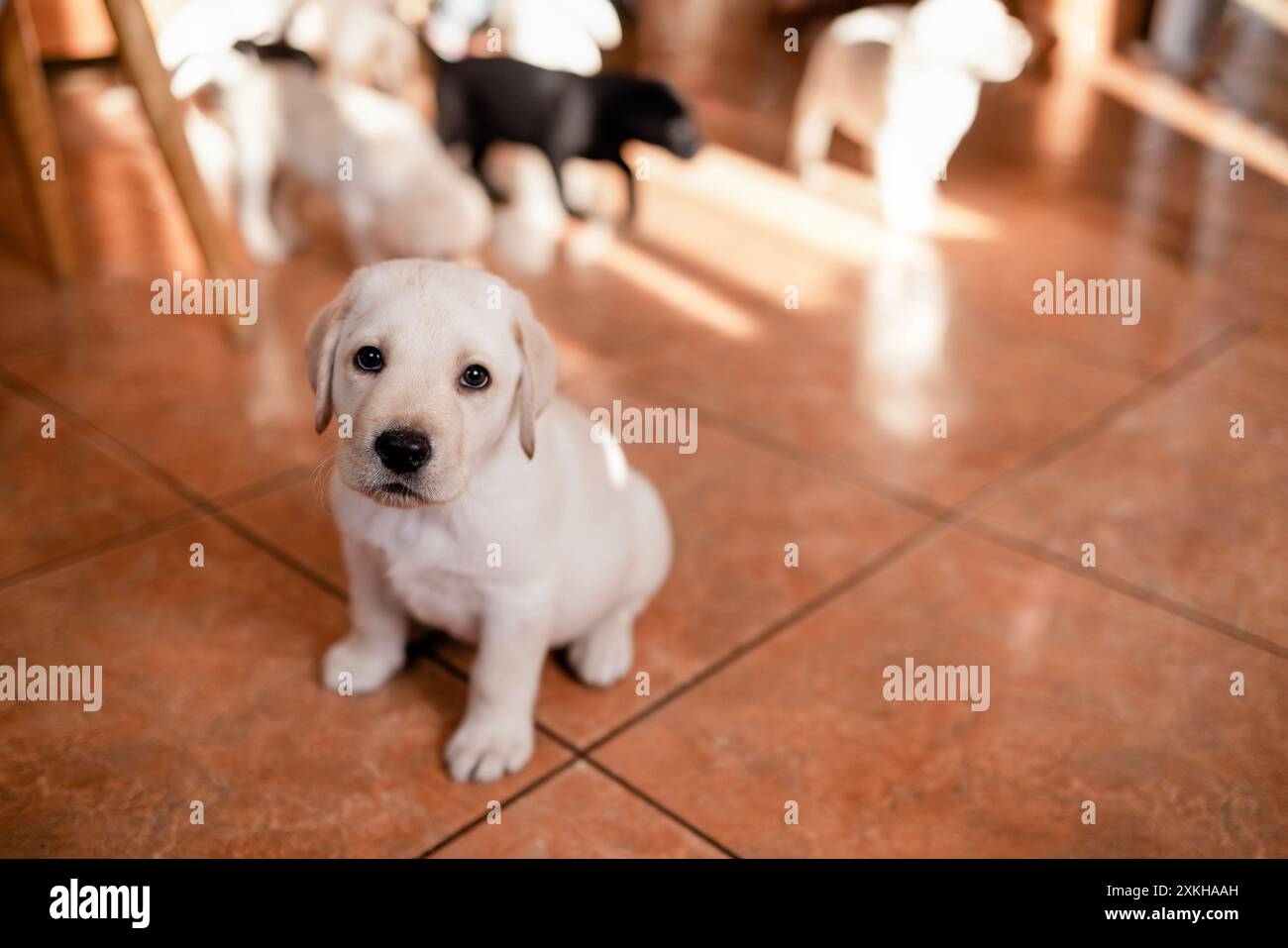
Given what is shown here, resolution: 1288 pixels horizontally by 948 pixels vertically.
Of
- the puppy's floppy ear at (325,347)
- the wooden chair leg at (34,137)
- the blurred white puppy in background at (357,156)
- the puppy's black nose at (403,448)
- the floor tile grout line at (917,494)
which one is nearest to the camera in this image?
the puppy's black nose at (403,448)

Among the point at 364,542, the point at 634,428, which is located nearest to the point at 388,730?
the point at 364,542

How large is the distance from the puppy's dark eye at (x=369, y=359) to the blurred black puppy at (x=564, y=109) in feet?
6.90

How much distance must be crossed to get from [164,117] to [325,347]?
136 cm

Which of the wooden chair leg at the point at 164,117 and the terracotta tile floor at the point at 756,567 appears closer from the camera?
the terracotta tile floor at the point at 756,567

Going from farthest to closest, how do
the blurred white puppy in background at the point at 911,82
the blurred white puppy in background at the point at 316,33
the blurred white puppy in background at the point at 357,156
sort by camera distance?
the blurred white puppy in background at the point at 911,82
the blurred white puppy in background at the point at 316,33
the blurred white puppy in background at the point at 357,156

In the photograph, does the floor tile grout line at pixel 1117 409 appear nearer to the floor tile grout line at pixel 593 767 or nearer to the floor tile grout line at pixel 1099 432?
the floor tile grout line at pixel 1099 432

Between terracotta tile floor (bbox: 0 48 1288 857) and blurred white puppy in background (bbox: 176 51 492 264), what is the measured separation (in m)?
0.23

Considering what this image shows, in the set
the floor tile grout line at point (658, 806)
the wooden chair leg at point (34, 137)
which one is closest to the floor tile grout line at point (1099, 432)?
the floor tile grout line at point (658, 806)

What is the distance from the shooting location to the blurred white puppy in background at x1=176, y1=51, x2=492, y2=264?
2.96m

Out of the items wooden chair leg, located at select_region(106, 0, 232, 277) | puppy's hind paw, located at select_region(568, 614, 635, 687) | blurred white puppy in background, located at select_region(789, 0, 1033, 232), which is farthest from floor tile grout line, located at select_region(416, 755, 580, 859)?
blurred white puppy in background, located at select_region(789, 0, 1033, 232)

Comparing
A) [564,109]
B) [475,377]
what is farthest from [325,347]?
[564,109]

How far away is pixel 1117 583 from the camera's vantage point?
6.78ft

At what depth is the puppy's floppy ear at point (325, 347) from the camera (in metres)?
1.41
